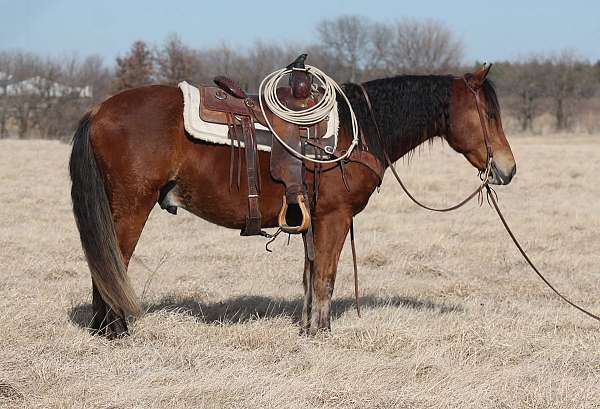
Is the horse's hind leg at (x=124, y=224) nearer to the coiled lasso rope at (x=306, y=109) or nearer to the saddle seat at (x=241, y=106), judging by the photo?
the saddle seat at (x=241, y=106)

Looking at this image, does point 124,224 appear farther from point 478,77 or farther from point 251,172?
point 478,77

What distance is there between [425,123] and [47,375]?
10.0ft

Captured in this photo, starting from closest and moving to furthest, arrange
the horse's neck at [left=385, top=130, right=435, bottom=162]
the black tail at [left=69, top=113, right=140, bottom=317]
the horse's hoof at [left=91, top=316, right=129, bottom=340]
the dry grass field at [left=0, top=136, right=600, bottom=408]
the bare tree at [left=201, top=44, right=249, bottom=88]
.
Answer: the dry grass field at [left=0, top=136, right=600, bottom=408]
the black tail at [left=69, top=113, right=140, bottom=317]
the horse's hoof at [left=91, top=316, right=129, bottom=340]
the horse's neck at [left=385, top=130, right=435, bottom=162]
the bare tree at [left=201, top=44, right=249, bottom=88]

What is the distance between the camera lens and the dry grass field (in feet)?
13.8

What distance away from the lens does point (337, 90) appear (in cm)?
551

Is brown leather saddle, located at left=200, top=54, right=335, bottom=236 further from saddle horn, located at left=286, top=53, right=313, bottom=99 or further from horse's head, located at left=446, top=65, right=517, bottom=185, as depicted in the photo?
horse's head, located at left=446, top=65, right=517, bottom=185

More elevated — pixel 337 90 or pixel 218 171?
pixel 337 90

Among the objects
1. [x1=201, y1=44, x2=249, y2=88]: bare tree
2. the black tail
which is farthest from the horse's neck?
[x1=201, y1=44, x2=249, y2=88]: bare tree

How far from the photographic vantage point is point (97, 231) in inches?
196

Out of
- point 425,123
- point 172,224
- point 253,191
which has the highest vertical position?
point 425,123

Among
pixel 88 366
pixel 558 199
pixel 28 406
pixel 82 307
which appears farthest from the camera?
pixel 558 199

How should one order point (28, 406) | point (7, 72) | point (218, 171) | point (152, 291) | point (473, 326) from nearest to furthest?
point (28, 406)
point (218, 171)
point (473, 326)
point (152, 291)
point (7, 72)

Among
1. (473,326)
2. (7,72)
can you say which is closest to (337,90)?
(473,326)

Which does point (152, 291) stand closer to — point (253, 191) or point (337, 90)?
point (253, 191)
